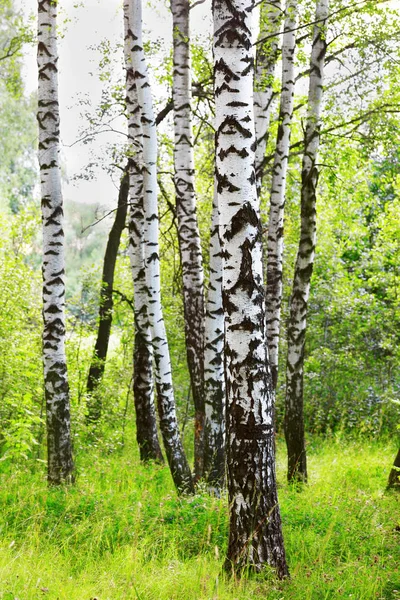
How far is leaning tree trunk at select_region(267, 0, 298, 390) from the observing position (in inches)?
365

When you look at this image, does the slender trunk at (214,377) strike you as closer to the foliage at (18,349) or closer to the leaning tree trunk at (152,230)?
the leaning tree trunk at (152,230)

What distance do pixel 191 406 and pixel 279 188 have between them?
9242mm

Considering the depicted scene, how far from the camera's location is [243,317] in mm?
4930

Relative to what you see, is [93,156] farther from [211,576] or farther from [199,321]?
[211,576]

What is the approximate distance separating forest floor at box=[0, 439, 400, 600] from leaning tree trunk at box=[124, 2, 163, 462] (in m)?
1.79

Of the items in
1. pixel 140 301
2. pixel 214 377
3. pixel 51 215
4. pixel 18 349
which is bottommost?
pixel 214 377

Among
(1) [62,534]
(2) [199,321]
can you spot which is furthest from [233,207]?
(2) [199,321]

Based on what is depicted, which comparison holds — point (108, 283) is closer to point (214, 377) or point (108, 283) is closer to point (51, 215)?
point (214, 377)

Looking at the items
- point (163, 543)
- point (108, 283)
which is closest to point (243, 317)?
point (163, 543)

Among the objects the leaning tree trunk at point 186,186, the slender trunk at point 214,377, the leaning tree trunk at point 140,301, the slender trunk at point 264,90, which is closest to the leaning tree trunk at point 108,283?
the leaning tree trunk at point 140,301

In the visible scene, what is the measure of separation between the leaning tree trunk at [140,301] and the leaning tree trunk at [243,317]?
4.34 m

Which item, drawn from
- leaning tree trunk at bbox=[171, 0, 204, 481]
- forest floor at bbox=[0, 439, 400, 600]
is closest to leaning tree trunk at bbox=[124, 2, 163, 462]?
leaning tree trunk at bbox=[171, 0, 204, 481]

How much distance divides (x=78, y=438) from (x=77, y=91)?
533 centimetres

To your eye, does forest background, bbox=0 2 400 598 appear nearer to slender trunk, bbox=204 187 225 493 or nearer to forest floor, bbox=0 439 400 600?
forest floor, bbox=0 439 400 600
